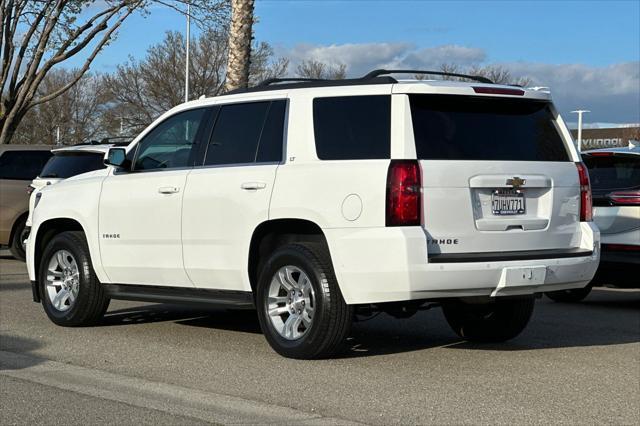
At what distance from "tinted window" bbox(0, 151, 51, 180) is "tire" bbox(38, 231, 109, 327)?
7097mm

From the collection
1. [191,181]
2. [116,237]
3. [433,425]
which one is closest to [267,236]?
[191,181]

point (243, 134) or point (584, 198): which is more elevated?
point (243, 134)

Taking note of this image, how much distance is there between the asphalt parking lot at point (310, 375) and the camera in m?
5.81

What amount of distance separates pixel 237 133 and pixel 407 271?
6.95 feet

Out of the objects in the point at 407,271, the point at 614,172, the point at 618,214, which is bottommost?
the point at 407,271

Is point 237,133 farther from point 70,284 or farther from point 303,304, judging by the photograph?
point 70,284

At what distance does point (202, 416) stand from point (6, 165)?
37.6ft

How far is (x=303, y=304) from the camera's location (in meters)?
7.34

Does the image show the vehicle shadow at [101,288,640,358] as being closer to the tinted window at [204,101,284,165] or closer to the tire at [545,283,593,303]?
the tire at [545,283,593,303]

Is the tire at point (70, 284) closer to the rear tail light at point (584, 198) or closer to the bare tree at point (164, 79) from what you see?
the rear tail light at point (584, 198)

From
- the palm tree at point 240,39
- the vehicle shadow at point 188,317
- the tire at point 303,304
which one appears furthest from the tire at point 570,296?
the palm tree at point 240,39

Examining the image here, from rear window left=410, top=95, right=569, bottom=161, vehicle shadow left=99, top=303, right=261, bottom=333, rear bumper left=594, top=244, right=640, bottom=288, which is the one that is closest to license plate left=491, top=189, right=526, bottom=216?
rear window left=410, top=95, right=569, bottom=161

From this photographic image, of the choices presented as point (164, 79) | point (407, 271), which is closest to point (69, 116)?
point (164, 79)

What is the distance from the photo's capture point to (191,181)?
8.07m
